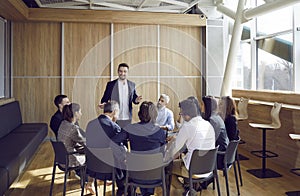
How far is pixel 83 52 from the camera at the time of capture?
6934mm

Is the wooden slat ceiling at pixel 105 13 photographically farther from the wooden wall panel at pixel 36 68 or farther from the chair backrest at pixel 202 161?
the chair backrest at pixel 202 161

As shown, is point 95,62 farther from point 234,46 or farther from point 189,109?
point 189,109

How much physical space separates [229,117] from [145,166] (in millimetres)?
1489

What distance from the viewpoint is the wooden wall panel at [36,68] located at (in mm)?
6711

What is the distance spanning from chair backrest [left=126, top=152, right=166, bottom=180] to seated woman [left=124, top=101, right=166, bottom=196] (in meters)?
0.12

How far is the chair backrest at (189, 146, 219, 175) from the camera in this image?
2850mm

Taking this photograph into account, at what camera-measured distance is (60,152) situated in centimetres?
332

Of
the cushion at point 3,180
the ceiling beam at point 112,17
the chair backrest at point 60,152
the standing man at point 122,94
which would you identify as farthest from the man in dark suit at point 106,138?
the ceiling beam at point 112,17

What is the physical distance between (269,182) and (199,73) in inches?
149

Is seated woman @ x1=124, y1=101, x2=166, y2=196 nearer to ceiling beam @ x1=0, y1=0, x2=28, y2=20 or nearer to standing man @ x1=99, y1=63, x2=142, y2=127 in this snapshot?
standing man @ x1=99, y1=63, x2=142, y2=127

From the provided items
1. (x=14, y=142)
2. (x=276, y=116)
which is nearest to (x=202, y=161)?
(x=276, y=116)

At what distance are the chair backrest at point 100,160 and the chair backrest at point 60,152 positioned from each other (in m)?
0.33

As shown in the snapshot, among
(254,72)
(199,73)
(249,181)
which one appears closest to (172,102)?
(199,73)

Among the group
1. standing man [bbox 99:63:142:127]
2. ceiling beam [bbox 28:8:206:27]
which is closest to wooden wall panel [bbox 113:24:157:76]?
ceiling beam [bbox 28:8:206:27]
